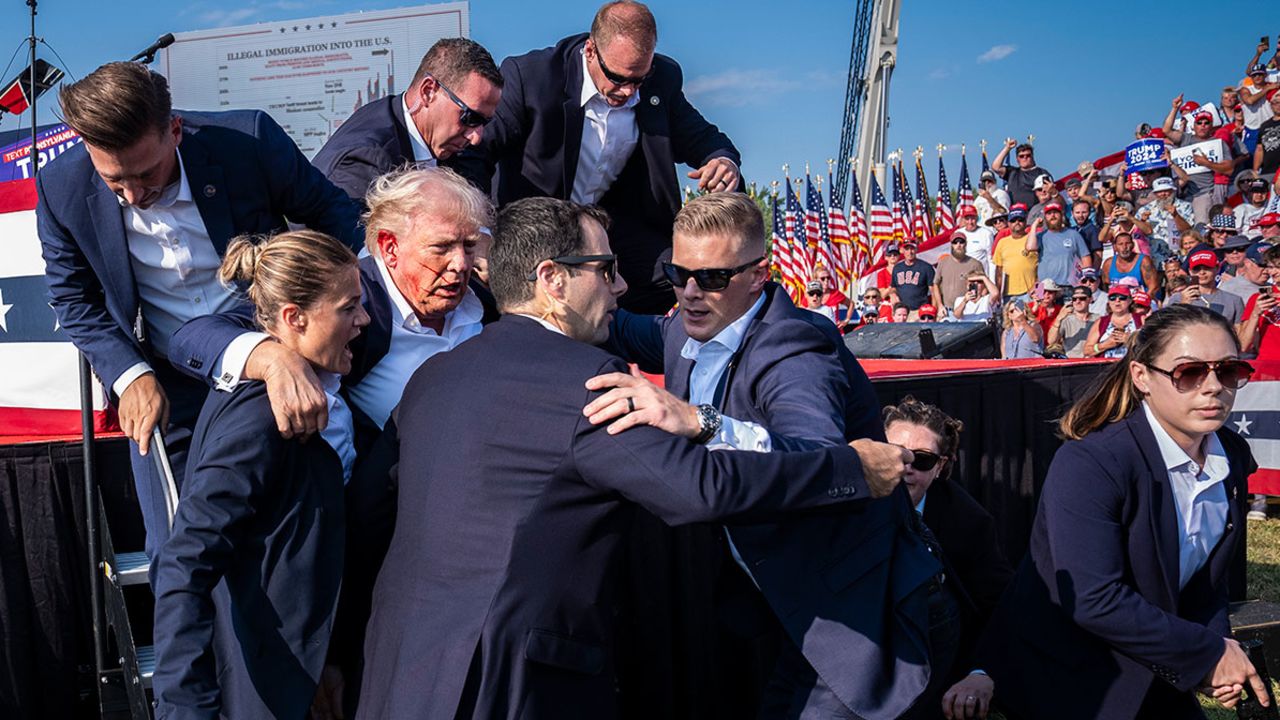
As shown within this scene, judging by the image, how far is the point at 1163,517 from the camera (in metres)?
3.17

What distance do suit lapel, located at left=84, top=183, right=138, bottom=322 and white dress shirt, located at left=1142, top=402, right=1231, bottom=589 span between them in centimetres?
293

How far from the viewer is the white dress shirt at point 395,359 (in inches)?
121

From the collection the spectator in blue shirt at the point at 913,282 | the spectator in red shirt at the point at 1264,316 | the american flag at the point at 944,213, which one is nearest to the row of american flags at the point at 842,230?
the american flag at the point at 944,213

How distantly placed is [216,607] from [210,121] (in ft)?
4.74

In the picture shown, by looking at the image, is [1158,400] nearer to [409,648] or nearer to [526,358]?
[526,358]

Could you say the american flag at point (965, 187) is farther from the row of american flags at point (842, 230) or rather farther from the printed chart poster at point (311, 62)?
the printed chart poster at point (311, 62)

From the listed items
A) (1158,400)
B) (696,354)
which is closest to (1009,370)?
(1158,400)

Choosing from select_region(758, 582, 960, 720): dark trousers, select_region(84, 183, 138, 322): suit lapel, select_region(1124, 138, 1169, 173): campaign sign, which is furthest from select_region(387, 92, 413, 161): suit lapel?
select_region(1124, 138, 1169, 173): campaign sign

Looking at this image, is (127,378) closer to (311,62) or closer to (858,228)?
(311,62)

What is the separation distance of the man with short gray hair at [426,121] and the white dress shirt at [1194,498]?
2.36 metres

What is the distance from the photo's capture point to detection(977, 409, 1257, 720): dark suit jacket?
3.08 metres

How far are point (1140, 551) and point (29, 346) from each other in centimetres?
394

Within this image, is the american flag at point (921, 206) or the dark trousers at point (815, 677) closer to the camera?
the dark trousers at point (815, 677)

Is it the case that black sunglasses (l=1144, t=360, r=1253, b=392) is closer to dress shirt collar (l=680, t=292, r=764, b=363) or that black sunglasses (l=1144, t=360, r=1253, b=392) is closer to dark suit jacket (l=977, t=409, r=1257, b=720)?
dark suit jacket (l=977, t=409, r=1257, b=720)
